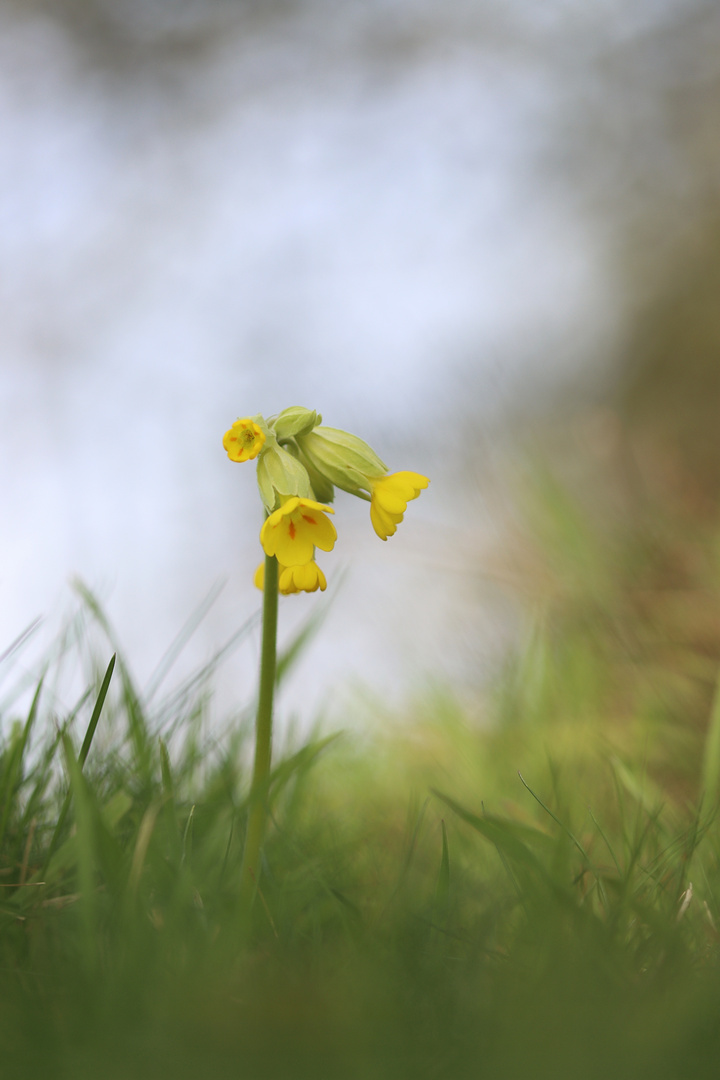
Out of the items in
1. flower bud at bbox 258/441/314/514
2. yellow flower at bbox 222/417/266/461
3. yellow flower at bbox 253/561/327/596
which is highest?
yellow flower at bbox 222/417/266/461

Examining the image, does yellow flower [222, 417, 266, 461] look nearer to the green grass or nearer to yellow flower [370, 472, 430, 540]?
yellow flower [370, 472, 430, 540]

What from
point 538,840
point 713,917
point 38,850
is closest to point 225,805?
point 38,850

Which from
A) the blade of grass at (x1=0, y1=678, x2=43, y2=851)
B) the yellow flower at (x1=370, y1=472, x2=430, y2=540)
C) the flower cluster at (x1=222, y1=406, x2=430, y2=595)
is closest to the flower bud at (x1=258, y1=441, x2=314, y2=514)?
the flower cluster at (x1=222, y1=406, x2=430, y2=595)

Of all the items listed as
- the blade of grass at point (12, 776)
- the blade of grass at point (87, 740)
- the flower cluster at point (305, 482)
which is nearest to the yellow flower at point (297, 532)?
the flower cluster at point (305, 482)

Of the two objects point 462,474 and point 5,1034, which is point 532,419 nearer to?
point 462,474

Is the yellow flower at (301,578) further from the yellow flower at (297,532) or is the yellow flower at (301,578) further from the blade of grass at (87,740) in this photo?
the blade of grass at (87,740)

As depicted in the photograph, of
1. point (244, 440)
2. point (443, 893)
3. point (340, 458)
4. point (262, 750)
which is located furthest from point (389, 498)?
point (443, 893)

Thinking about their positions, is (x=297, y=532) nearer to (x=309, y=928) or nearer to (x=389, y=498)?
(x=389, y=498)
